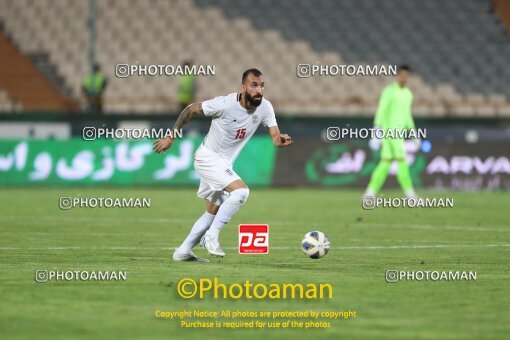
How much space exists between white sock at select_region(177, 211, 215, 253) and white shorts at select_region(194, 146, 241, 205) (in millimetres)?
246

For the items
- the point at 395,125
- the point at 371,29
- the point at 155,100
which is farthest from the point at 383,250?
the point at 371,29

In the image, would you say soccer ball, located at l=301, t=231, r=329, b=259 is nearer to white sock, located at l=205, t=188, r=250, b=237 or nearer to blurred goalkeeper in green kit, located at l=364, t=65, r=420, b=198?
white sock, located at l=205, t=188, r=250, b=237

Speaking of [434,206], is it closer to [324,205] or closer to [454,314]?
[324,205]

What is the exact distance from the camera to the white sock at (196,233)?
12.2 m

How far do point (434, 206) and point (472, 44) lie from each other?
1590cm

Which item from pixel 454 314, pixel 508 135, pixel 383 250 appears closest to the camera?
pixel 454 314

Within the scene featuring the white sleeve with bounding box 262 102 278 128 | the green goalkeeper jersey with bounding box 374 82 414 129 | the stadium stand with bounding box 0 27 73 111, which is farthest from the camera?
→ the stadium stand with bounding box 0 27 73 111

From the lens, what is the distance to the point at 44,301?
30.0 ft

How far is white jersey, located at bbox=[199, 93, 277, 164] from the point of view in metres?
12.3

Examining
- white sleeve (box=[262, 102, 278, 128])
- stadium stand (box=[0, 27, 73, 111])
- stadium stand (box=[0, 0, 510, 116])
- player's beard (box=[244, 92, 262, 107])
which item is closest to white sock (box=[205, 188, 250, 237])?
white sleeve (box=[262, 102, 278, 128])

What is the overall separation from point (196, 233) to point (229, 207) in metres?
0.43

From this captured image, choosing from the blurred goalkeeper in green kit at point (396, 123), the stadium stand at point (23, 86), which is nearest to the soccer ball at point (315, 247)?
the blurred goalkeeper in green kit at point (396, 123)

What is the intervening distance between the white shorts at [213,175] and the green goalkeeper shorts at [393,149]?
31.8ft

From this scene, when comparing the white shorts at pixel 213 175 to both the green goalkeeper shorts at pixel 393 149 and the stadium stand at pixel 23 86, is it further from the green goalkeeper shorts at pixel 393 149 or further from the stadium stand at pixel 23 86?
the stadium stand at pixel 23 86
